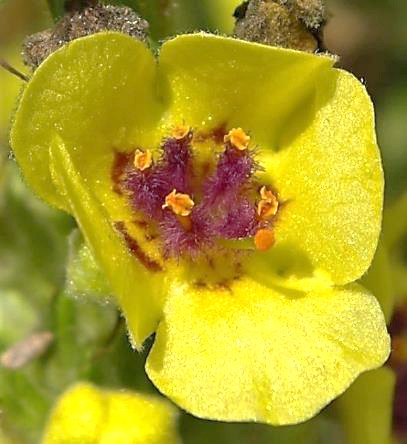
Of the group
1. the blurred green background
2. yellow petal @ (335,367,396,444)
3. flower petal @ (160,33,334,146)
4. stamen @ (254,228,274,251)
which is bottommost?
yellow petal @ (335,367,396,444)

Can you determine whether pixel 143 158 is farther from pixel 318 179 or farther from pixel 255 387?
pixel 255 387

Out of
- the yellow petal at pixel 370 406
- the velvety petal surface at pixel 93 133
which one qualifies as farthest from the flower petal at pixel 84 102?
the yellow petal at pixel 370 406

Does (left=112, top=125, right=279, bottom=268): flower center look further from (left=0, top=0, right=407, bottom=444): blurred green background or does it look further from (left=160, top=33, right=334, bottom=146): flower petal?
(left=0, top=0, right=407, bottom=444): blurred green background

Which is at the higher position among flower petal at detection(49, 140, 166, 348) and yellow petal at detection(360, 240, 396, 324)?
flower petal at detection(49, 140, 166, 348)

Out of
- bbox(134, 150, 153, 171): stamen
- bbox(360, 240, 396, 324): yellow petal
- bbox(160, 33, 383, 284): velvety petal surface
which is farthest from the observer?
bbox(360, 240, 396, 324): yellow petal

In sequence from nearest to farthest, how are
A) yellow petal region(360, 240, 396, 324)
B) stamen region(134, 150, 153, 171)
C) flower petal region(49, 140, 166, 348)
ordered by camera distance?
flower petal region(49, 140, 166, 348) < stamen region(134, 150, 153, 171) < yellow petal region(360, 240, 396, 324)

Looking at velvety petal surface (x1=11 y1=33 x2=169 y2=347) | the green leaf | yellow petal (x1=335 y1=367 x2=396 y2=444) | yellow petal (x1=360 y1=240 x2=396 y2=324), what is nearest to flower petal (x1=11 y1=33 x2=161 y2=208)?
velvety petal surface (x1=11 y1=33 x2=169 y2=347)
